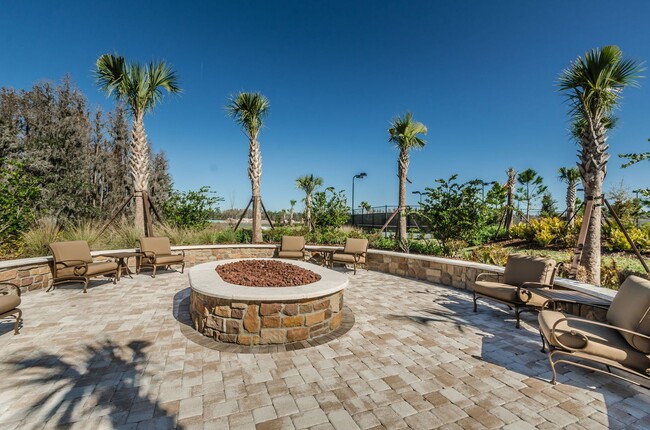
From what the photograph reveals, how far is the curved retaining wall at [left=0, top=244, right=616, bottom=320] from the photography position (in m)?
4.96

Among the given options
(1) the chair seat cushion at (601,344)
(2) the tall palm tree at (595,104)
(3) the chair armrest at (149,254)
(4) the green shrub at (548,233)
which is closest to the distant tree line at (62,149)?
(3) the chair armrest at (149,254)

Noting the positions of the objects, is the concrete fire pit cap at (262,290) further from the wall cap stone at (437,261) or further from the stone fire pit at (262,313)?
the wall cap stone at (437,261)

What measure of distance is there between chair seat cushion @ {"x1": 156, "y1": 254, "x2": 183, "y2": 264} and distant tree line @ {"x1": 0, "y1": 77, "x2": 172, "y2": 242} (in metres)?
5.87

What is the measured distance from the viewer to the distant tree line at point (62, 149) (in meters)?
11.1

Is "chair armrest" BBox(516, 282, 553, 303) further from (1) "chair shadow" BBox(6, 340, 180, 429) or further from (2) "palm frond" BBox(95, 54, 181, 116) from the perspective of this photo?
(2) "palm frond" BBox(95, 54, 181, 116)

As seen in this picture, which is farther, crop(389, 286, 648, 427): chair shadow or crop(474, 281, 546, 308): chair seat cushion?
crop(474, 281, 546, 308): chair seat cushion

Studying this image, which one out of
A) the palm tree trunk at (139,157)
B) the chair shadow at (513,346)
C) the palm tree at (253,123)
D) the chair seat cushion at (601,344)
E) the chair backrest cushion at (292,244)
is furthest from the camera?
the palm tree at (253,123)

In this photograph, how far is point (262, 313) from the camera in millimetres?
3393

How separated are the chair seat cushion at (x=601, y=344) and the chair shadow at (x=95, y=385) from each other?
342cm

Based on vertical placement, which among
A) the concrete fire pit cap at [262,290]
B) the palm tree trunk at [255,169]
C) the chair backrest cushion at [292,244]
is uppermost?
the palm tree trunk at [255,169]

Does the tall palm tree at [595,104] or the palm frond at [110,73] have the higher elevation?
the palm frond at [110,73]

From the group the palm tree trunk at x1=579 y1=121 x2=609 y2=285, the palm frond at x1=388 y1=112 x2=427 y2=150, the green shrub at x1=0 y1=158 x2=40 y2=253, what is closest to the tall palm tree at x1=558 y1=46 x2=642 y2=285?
the palm tree trunk at x1=579 y1=121 x2=609 y2=285

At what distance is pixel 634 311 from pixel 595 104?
5.83 m

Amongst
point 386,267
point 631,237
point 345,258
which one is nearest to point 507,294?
point 386,267
